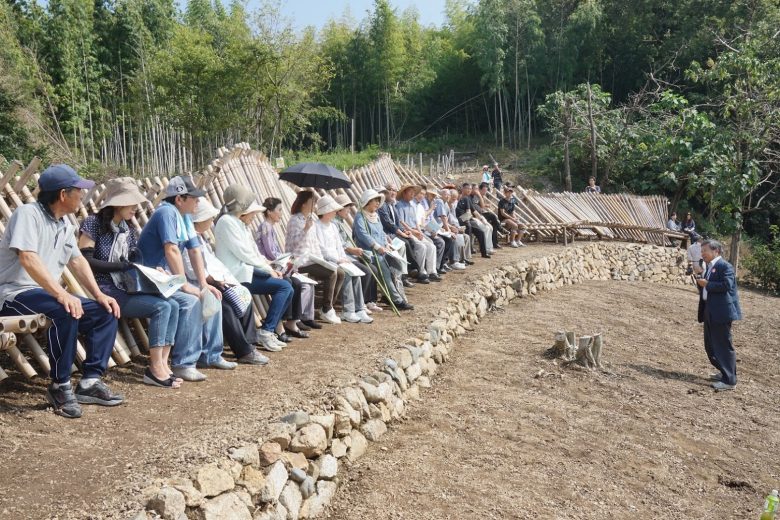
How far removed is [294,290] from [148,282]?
5.67ft

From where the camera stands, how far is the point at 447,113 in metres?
36.0

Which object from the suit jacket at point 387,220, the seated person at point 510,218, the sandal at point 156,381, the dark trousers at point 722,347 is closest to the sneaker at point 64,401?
the sandal at point 156,381

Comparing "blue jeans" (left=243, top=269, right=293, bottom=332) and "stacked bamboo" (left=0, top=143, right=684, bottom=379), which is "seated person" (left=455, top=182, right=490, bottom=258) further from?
"blue jeans" (left=243, top=269, right=293, bottom=332)

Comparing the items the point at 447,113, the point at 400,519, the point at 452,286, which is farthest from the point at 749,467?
the point at 447,113

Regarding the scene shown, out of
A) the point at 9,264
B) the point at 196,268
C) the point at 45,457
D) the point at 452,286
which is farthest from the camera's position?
the point at 452,286

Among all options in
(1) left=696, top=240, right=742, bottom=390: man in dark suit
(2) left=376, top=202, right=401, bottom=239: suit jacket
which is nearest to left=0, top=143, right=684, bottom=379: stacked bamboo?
(2) left=376, top=202, right=401, bottom=239: suit jacket

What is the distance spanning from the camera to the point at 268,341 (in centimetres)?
552

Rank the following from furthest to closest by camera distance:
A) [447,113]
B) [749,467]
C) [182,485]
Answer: [447,113], [749,467], [182,485]

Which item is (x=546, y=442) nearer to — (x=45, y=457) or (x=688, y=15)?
(x=45, y=457)

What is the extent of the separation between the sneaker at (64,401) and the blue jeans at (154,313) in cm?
67

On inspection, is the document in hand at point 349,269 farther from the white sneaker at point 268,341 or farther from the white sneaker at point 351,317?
the white sneaker at point 268,341

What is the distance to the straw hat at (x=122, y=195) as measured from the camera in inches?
174

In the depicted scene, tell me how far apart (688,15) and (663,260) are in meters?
19.3

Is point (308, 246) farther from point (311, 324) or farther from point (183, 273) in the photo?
point (183, 273)
